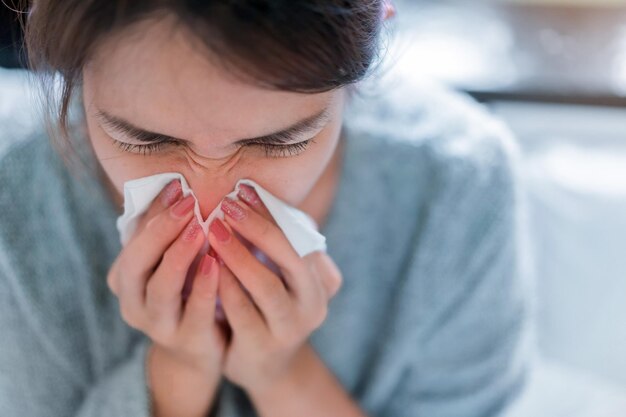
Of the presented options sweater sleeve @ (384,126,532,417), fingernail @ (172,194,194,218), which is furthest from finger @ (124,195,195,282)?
sweater sleeve @ (384,126,532,417)

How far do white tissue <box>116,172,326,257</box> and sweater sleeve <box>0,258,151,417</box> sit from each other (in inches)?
5.4

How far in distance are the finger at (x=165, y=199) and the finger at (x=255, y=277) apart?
0.04m

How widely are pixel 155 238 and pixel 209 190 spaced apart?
0.24ft

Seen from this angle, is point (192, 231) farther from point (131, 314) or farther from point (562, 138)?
point (562, 138)

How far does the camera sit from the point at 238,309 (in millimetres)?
721

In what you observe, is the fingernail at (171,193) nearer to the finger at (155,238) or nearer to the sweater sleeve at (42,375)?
the finger at (155,238)

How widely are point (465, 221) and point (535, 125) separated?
49 centimetres

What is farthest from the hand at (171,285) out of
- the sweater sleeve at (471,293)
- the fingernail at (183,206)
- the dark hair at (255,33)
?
the sweater sleeve at (471,293)

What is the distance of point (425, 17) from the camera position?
140cm

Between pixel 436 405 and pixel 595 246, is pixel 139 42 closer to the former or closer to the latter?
pixel 436 405

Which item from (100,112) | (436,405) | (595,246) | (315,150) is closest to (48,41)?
(100,112)

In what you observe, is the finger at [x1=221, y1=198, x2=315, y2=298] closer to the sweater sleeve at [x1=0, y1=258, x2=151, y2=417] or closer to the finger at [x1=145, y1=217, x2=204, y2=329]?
the finger at [x1=145, y1=217, x2=204, y2=329]

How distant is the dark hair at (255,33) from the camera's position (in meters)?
0.52

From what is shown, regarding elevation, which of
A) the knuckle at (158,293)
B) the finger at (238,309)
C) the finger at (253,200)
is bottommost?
the knuckle at (158,293)
